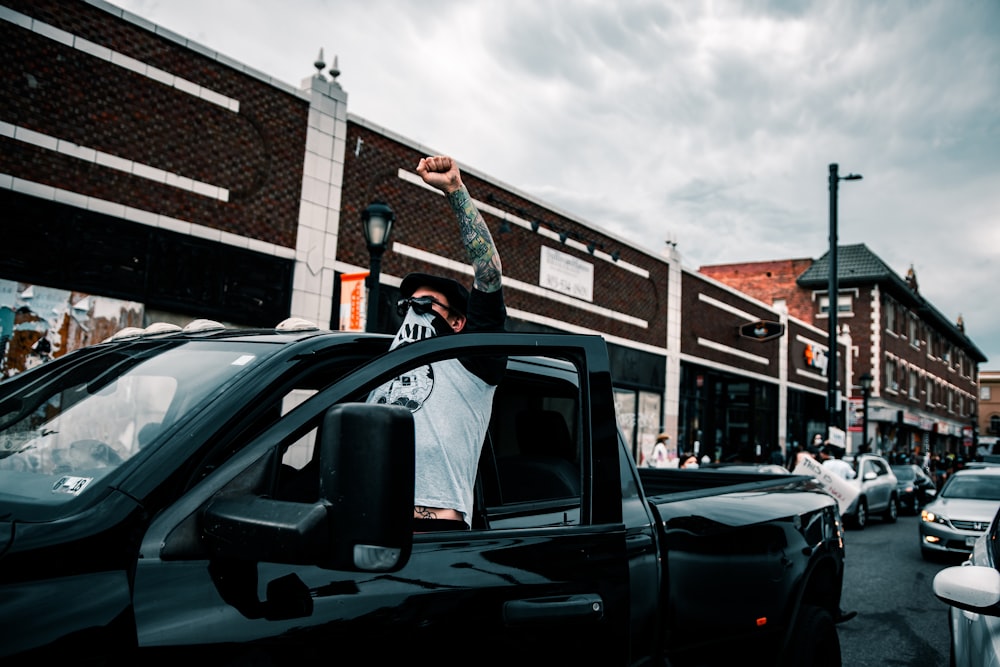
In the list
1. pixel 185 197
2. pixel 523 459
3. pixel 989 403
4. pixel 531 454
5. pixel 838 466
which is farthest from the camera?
pixel 989 403

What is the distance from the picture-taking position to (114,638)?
1466mm

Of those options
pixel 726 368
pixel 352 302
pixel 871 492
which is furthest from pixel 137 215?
pixel 726 368

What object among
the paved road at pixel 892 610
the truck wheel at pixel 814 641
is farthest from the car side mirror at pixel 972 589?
the paved road at pixel 892 610

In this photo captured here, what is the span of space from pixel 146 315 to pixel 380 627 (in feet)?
34.2

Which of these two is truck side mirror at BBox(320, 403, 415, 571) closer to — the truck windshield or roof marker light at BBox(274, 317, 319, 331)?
the truck windshield

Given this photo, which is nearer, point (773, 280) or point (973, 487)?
point (973, 487)

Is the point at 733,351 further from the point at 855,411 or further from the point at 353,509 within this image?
the point at 353,509

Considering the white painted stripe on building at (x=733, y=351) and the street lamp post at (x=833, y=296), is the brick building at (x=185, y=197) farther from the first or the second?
the white painted stripe on building at (x=733, y=351)

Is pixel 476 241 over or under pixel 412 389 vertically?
over

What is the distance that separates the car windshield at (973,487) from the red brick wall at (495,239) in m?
8.94

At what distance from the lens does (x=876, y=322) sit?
144 ft

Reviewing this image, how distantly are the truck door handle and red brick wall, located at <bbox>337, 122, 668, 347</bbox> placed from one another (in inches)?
476

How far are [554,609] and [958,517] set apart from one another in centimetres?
1087

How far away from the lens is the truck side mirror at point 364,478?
143 cm
